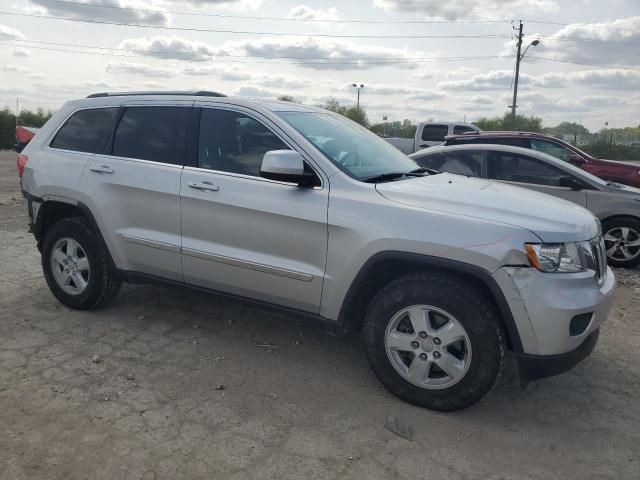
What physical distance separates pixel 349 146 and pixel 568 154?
6788 millimetres

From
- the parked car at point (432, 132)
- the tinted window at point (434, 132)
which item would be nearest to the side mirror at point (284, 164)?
the parked car at point (432, 132)

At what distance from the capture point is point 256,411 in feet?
11.1

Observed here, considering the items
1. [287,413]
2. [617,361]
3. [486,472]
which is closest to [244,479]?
[287,413]

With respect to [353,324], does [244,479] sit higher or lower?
lower

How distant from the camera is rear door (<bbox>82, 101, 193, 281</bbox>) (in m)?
4.18

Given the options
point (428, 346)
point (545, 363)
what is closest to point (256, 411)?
point (428, 346)

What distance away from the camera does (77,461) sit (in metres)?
2.83

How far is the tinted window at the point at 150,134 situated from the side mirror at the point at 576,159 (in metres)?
7.40

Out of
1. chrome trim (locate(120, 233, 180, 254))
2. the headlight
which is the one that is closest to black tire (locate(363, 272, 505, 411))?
the headlight

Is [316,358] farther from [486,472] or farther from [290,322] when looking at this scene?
[486,472]

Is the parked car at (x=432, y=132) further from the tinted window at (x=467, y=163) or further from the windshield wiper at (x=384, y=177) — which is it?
the windshield wiper at (x=384, y=177)

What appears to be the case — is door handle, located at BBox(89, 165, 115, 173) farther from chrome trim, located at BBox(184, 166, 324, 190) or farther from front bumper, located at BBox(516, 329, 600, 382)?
front bumper, located at BBox(516, 329, 600, 382)

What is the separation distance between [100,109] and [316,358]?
2.73m

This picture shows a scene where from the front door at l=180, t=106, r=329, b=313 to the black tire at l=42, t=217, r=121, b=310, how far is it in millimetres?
885
